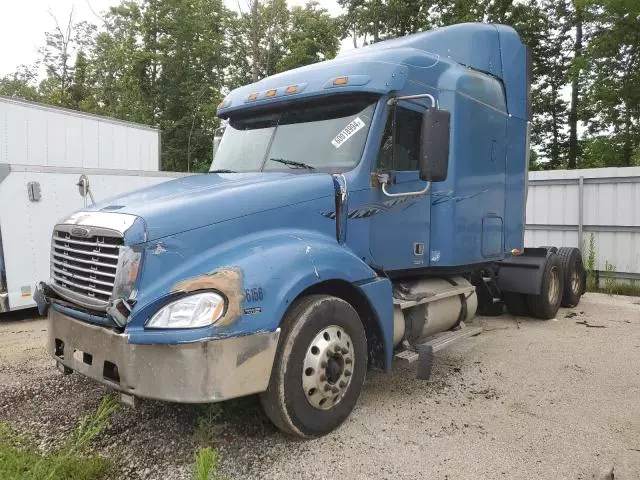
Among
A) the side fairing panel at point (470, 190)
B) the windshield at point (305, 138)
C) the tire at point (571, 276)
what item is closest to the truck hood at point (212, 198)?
the windshield at point (305, 138)

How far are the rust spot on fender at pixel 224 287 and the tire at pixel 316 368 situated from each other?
1.48 feet

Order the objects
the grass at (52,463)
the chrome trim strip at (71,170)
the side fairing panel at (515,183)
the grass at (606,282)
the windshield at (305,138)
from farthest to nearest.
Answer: the grass at (606,282), the chrome trim strip at (71,170), the side fairing panel at (515,183), the windshield at (305,138), the grass at (52,463)

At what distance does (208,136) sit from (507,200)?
26061mm

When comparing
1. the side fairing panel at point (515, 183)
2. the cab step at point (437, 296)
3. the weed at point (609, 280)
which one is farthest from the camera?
the weed at point (609, 280)

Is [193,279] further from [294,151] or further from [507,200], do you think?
[507,200]

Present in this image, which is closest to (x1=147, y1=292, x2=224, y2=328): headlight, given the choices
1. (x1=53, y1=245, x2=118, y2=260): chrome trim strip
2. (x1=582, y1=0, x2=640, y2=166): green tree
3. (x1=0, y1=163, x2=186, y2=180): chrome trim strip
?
(x1=53, y1=245, x2=118, y2=260): chrome trim strip

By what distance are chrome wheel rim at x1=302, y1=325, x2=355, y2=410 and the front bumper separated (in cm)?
39

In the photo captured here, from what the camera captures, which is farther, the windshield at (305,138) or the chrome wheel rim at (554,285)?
the chrome wheel rim at (554,285)

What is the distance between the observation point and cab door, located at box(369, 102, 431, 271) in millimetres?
4234

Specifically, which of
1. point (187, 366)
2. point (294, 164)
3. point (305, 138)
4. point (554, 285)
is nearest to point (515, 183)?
point (554, 285)

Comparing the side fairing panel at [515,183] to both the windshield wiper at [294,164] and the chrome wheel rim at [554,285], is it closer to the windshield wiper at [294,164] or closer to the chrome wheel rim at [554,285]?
the chrome wheel rim at [554,285]

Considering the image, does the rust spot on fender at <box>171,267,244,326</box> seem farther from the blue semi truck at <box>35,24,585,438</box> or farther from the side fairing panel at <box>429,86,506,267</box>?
the side fairing panel at <box>429,86,506,267</box>

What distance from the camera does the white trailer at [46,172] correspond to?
742 cm

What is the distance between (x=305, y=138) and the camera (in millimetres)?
4320
